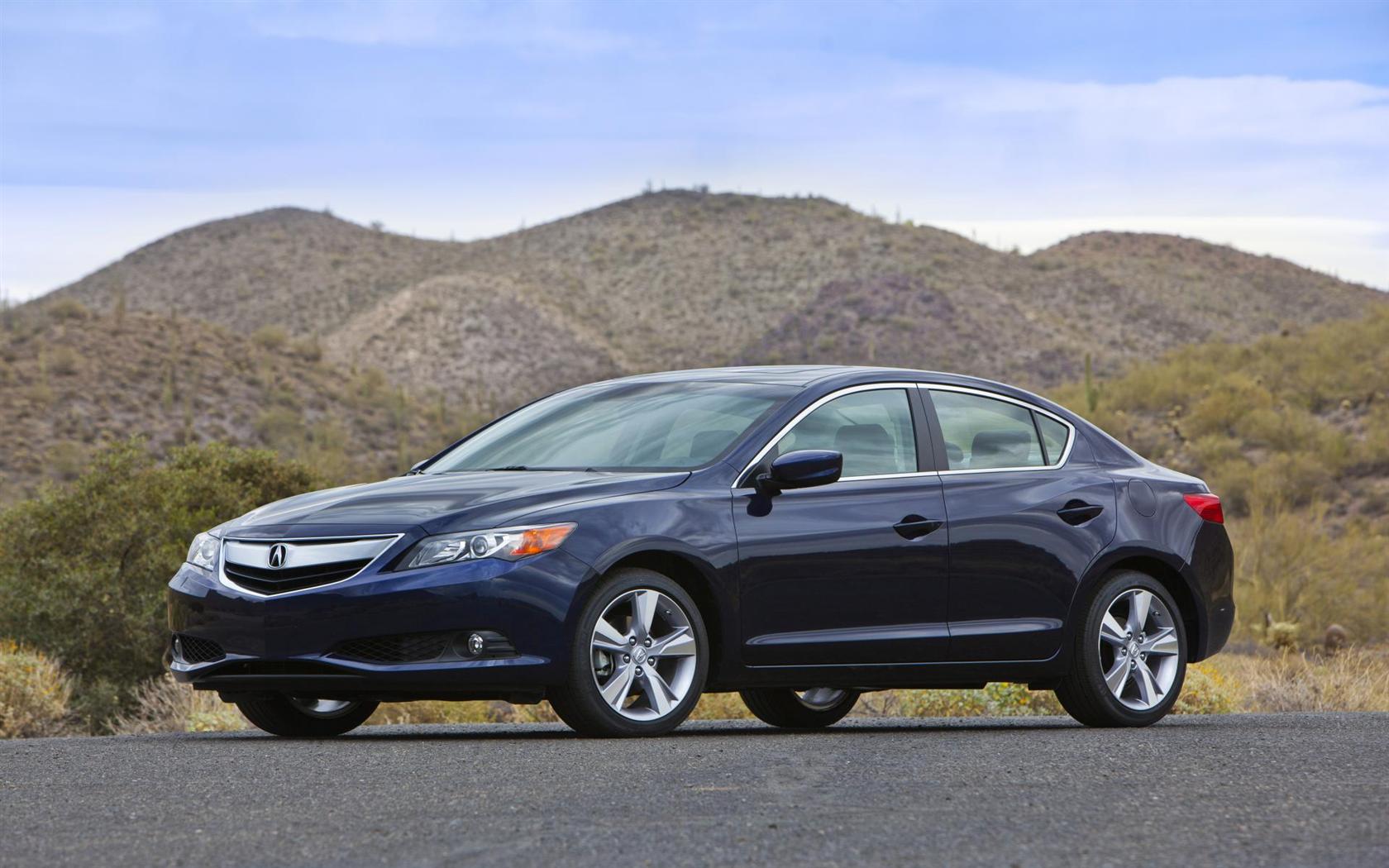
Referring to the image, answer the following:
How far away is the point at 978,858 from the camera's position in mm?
4910

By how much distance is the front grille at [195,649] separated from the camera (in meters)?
8.20

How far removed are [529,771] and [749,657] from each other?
177 centimetres

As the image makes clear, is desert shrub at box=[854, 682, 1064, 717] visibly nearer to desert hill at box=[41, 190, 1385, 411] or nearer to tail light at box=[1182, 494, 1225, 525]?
tail light at box=[1182, 494, 1225, 525]

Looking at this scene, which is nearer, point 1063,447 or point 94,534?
point 1063,447

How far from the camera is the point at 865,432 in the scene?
905 cm

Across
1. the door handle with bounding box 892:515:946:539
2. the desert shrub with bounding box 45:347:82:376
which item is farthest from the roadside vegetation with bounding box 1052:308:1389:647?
the desert shrub with bounding box 45:347:82:376

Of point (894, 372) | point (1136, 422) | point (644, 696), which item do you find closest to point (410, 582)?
point (644, 696)

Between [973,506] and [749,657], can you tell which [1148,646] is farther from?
[749,657]

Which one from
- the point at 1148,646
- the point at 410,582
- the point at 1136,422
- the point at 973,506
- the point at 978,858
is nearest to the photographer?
the point at 978,858

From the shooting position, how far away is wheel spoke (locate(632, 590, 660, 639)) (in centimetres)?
796

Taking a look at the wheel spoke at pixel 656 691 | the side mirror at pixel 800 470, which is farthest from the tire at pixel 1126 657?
the wheel spoke at pixel 656 691

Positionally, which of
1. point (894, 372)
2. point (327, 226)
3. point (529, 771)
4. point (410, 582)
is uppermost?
point (327, 226)

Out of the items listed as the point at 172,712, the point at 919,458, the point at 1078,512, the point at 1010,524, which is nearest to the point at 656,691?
the point at 919,458

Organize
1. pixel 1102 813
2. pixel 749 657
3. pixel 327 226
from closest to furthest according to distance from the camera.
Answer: pixel 1102 813 → pixel 749 657 → pixel 327 226
